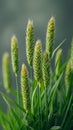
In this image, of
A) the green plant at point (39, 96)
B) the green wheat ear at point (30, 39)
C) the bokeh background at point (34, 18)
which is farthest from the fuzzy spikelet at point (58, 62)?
the bokeh background at point (34, 18)

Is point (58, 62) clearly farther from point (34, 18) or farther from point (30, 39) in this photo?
point (34, 18)

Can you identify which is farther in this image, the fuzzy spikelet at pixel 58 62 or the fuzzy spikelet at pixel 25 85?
the fuzzy spikelet at pixel 58 62

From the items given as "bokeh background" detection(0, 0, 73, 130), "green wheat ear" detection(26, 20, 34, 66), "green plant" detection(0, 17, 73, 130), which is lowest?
"green plant" detection(0, 17, 73, 130)

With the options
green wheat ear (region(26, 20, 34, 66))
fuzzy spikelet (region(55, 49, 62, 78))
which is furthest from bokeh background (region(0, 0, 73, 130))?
green wheat ear (region(26, 20, 34, 66))

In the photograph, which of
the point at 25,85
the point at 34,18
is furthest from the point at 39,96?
the point at 34,18

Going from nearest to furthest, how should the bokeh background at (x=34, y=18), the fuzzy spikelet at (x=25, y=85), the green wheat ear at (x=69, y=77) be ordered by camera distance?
the fuzzy spikelet at (x=25, y=85), the green wheat ear at (x=69, y=77), the bokeh background at (x=34, y=18)

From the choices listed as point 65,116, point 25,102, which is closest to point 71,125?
point 65,116

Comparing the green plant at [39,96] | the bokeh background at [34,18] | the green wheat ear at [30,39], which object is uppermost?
the bokeh background at [34,18]

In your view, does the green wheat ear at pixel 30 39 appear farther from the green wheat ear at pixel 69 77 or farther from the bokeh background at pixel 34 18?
the bokeh background at pixel 34 18

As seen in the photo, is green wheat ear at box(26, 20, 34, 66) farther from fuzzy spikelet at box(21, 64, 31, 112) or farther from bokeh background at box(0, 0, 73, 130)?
bokeh background at box(0, 0, 73, 130)
